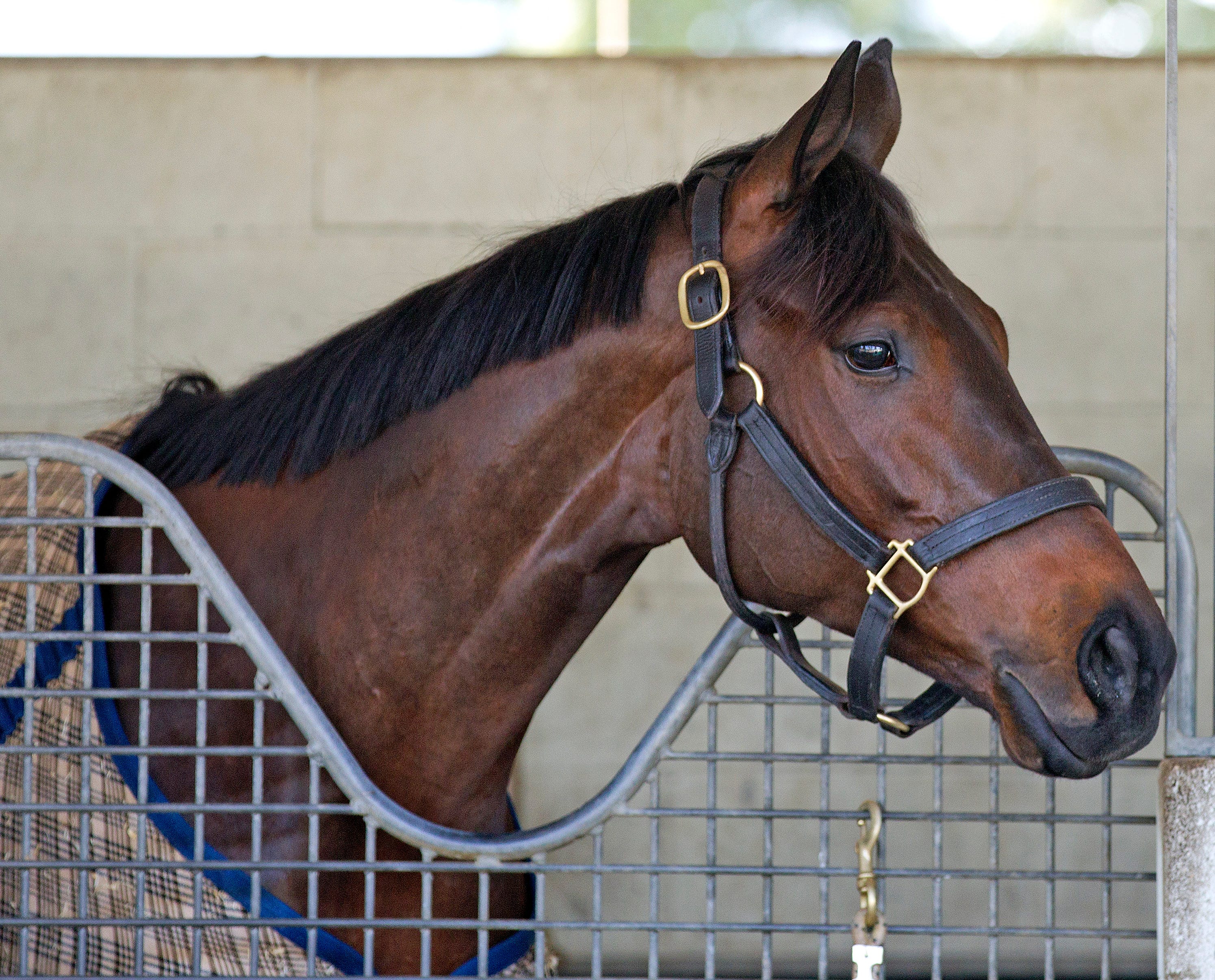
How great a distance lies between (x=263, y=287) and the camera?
2898mm

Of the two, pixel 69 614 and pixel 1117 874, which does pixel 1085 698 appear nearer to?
pixel 1117 874

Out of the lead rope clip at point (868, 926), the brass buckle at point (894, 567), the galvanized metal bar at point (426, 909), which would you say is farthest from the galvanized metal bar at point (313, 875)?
the brass buckle at point (894, 567)

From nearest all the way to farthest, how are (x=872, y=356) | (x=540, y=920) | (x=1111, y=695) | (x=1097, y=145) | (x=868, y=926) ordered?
(x=1111, y=695)
(x=872, y=356)
(x=868, y=926)
(x=540, y=920)
(x=1097, y=145)

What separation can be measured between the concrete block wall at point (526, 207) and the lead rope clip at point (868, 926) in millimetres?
1538

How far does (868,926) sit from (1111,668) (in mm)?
442

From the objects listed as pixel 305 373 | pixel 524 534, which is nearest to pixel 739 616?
pixel 524 534

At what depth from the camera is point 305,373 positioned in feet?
5.16

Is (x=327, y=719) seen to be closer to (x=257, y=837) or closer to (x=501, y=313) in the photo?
(x=257, y=837)

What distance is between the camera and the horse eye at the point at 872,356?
4.07ft

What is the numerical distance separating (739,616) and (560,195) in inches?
68.7

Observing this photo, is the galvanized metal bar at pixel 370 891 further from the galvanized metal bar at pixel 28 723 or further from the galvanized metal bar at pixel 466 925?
the galvanized metal bar at pixel 28 723

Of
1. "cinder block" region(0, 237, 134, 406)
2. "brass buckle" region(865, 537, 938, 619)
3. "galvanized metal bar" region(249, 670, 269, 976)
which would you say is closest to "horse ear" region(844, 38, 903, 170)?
"brass buckle" region(865, 537, 938, 619)

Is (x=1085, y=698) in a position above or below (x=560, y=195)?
below

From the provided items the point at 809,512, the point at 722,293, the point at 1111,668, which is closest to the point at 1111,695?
the point at 1111,668
